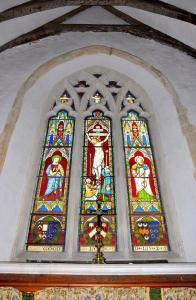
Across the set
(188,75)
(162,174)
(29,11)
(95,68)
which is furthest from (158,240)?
(29,11)

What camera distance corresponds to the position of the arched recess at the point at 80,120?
12.2 feet

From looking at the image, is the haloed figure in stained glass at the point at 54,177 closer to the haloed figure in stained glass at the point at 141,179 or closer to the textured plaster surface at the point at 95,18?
the haloed figure in stained glass at the point at 141,179

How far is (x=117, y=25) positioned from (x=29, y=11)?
1702 mm

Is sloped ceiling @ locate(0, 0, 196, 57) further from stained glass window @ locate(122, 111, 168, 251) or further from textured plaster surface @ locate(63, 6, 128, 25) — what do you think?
stained glass window @ locate(122, 111, 168, 251)

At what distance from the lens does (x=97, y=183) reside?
13.6 ft

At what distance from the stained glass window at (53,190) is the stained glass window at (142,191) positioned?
2.60 feet

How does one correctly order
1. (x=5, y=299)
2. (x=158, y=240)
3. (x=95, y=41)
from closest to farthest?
(x=5, y=299) → (x=158, y=240) → (x=95, y=41)

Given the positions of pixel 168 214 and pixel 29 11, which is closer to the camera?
pixel 168 214

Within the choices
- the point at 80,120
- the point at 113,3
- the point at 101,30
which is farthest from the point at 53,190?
the point at 101,30

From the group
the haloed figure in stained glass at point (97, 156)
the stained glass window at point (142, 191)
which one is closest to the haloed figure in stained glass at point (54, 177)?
the haloed figure in stained glass at point (97, 156)

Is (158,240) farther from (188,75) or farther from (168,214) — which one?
(188,75)

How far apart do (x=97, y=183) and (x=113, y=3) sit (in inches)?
112

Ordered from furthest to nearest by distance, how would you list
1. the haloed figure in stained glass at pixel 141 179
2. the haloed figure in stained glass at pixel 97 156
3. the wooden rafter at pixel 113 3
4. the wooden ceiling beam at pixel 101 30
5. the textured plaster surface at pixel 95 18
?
1. the textured plaster surface at pixel 95 18
2. the wooden ceiling beam at pixel 101 30
3. the wooden rafter at pixel 113 3
4. the haloed figure in stained glass at pixel 97 156
5. the haloed figure in stained glass at pixel 141 179

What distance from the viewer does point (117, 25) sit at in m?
6.06
